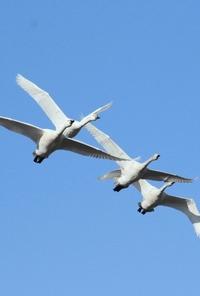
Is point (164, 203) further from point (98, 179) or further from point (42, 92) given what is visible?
point (42, 92)

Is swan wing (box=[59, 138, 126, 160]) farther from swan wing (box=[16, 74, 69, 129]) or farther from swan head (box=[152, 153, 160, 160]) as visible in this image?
swan head (box=[152, 153, 160, 160])

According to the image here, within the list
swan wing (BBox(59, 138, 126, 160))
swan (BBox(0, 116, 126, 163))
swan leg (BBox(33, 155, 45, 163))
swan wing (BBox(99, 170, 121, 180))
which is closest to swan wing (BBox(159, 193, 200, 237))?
swan wing (BBox(99, 170, 121, 180))

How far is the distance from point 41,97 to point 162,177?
8.72 metres

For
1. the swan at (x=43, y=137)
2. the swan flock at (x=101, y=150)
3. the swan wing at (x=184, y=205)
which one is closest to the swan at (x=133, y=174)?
the swan flock at (x=101, y=150)

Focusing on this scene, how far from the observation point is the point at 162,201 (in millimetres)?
92438

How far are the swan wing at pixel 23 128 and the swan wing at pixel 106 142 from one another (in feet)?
26.4

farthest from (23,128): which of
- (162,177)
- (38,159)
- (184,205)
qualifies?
(184,205)

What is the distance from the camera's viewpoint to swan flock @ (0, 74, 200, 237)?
84.4 m

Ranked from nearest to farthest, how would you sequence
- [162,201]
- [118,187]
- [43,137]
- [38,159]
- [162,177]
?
[43,137] < [38,159] < [162,177] < [118,187] < [162,201]

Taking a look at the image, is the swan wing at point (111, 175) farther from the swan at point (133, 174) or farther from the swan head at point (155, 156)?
the swan head at point (155, 156)

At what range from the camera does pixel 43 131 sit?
8419 cm

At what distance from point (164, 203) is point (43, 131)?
12.0 m

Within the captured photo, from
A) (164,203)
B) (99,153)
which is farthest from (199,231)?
(99,153)

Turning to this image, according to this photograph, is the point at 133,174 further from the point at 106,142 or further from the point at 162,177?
the point at 106,142
